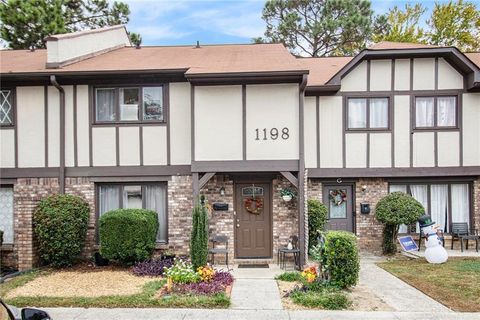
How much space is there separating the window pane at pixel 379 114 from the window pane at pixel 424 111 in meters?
0.95

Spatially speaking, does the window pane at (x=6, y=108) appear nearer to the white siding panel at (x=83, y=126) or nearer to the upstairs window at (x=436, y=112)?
the white siding panel at (x=83, y=126)

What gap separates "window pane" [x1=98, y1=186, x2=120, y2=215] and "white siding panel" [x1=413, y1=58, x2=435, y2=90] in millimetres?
9565

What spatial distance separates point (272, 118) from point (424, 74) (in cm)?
552

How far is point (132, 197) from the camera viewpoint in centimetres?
1132

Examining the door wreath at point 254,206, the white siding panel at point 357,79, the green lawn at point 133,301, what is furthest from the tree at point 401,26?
the green lawn at point 133,301

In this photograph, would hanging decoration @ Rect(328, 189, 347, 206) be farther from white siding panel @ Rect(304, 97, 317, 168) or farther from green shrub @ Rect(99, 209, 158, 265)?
green shrub @ Rect(99, 209, 158, 265)

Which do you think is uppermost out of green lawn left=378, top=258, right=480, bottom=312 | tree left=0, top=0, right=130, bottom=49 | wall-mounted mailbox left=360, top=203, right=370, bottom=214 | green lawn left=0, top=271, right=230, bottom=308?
tree left=0, top=0, right=130, bottom=49

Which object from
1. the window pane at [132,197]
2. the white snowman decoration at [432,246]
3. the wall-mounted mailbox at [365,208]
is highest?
the window pane at [132,197]

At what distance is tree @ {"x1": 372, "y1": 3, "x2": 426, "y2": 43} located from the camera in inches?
929

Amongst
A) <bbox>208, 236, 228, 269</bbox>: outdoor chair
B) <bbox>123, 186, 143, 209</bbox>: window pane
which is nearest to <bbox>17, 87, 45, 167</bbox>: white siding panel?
<bbox>123, 186, 143, 209</bbox>: window pane

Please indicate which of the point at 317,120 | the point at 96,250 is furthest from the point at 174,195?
the point at 317,120

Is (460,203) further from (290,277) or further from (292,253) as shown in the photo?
(290,277)

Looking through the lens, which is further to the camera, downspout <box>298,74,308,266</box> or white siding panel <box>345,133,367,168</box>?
white siding panel <box>345,133,367,168</box>

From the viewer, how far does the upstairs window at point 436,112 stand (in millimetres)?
12469
